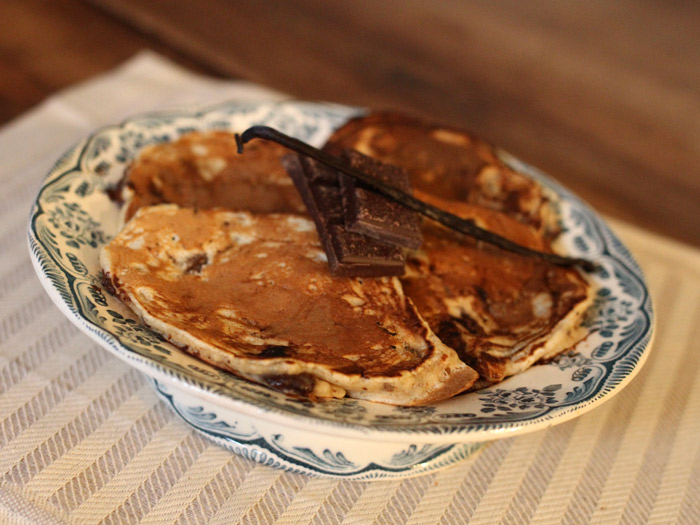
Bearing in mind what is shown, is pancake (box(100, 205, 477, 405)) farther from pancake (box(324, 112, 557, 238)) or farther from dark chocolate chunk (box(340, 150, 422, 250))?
pancake (box(324, 112, 557, 238))

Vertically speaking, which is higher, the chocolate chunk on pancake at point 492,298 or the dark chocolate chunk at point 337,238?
the dark chocolate chunk at point 337,238

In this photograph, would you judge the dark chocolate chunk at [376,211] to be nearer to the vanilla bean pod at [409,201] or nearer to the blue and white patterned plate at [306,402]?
the vanilla bean pod at [409,201]

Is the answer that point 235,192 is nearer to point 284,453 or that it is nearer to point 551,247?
point 284,453

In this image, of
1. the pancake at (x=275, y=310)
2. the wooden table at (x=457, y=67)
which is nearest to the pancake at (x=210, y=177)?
the pancake at (x=275, y=310)

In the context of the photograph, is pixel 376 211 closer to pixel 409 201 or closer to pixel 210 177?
pixel 409 201

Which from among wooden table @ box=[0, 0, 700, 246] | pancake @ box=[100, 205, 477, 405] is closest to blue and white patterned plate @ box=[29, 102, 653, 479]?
pancake @ box=[100, 205, 477, 405]

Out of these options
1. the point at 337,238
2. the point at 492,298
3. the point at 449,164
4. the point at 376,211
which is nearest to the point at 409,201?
the point at 376,211

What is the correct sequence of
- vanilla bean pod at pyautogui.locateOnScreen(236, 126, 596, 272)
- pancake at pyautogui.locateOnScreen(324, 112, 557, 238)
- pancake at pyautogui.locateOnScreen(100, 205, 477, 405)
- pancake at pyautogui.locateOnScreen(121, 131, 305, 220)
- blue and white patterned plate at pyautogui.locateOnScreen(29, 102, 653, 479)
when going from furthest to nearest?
pancake at pyautogui.locateOnScreen(324, 112, 557, 238)
pancake at pyautogui.locateOnScreen(121, 131, 305, 220)
vanilla bean pod at pyautogui.locateOnScreen(236, 126, 596, 272)
pancake at pyautogui.locateOnScreen(100, 205, 477, 405)
blue and white patterned plate at pyautogui.locateOnScreen(29, 102, 653, 479)
